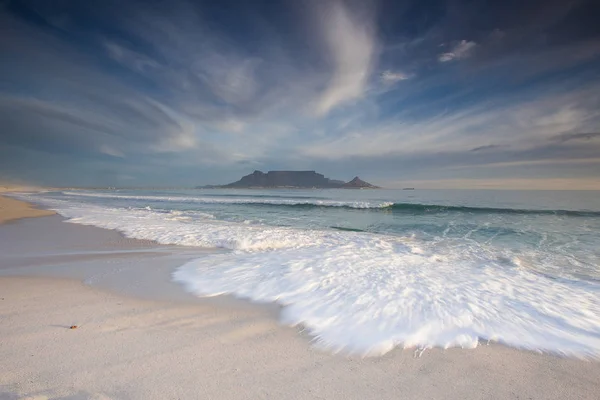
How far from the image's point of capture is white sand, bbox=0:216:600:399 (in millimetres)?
2254

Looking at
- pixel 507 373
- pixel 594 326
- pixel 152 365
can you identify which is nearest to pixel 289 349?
pixel 152 365

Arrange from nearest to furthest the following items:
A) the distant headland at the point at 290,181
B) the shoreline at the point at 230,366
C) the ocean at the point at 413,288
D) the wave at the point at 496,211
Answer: the shoreline at the point at 230,366, the ocean at the point at 413,288, the wave at the point at 496,211, the distant headland at the point at 290,181

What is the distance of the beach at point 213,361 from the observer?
226 centimetres

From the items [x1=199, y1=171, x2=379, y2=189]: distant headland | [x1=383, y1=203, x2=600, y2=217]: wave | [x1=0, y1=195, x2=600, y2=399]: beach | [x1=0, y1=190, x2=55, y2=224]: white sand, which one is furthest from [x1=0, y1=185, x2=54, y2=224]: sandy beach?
[x1=199, y1=171, x2=379, y2=189]: distant headland

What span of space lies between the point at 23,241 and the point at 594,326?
1292 cm

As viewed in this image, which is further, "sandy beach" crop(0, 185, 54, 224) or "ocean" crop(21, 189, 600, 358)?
"sandy beach" crop(0, 185, 54, 224)

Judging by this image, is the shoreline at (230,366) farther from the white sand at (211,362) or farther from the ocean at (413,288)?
the ocean at (413,288)

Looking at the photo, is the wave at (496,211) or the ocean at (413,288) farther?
the wave at (496,211)

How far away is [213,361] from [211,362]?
0.02 meters

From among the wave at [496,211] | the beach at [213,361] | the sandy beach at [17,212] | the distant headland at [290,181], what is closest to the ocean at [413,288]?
the beach at [213,361]

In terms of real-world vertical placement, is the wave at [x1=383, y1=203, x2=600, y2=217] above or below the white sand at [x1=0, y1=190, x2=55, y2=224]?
above

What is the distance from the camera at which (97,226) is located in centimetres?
1167

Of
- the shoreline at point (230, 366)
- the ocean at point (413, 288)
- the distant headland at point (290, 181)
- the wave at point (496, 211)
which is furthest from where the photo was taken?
the distant headland at point (290, 181)

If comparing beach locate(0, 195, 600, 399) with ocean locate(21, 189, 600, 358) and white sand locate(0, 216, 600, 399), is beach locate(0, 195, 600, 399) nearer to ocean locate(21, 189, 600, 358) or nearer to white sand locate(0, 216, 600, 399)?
white sand locate(0, 216, 600, 399)
